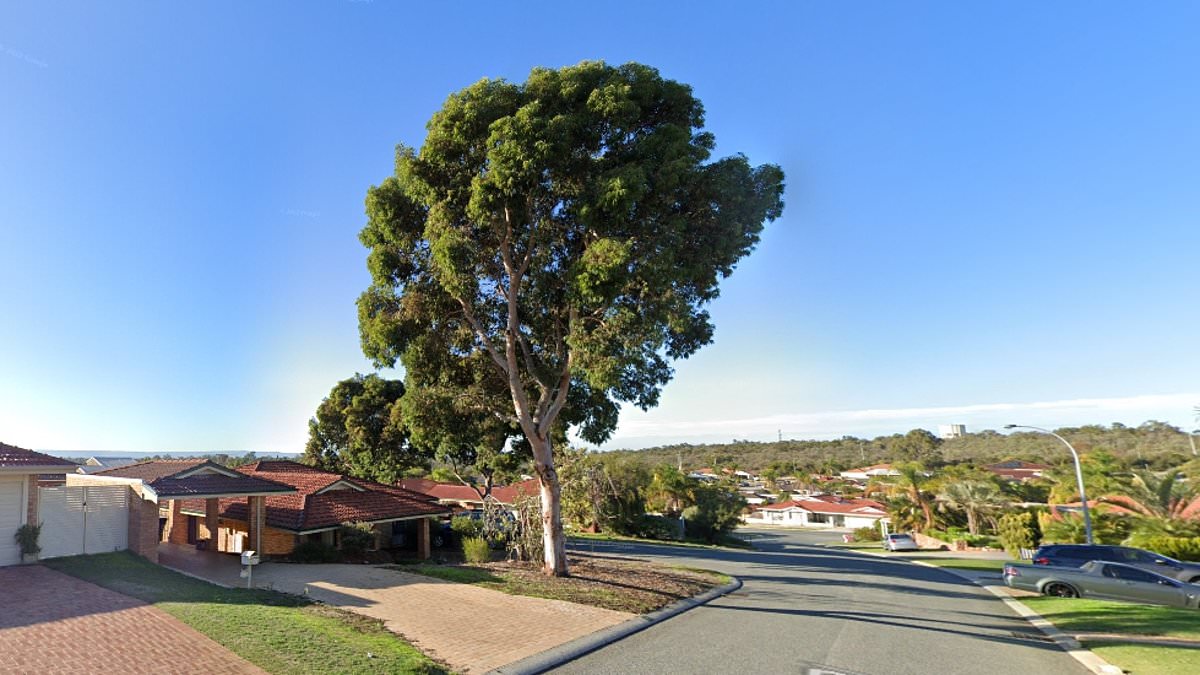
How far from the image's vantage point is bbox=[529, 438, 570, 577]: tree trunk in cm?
1838

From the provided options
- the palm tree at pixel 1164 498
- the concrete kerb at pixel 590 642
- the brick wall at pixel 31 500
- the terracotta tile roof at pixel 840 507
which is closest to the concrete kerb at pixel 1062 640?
the concrete kerb at pixel 590 642

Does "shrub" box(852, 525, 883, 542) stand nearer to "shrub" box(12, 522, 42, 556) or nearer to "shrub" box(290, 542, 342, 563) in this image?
"shrub" box(290, 542, 342, 563)

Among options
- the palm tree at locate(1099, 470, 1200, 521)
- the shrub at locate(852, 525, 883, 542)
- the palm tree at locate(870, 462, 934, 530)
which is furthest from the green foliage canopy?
the shrub at locate(852, 525, 883, 542)

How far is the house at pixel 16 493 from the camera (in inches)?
609

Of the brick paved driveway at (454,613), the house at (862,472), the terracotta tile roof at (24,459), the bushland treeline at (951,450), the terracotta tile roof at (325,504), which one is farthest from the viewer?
the house at (862,472)

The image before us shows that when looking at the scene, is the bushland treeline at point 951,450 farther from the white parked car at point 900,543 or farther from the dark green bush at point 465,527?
the dark green bush at point 465,527

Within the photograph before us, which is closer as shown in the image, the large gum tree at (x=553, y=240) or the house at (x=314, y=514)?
the large gum tree at (x=553, y=240)

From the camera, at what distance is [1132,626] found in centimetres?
1323

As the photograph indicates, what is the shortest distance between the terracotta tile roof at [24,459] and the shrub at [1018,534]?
4594 cm

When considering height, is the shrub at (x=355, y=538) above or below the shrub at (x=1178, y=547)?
above

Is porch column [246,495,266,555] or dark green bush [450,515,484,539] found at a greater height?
porch column [246,495,266,555]

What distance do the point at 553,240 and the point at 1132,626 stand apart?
16.8 m

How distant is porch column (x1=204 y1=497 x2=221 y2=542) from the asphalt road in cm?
1796

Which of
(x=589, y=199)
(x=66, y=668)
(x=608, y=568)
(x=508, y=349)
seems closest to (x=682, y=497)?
(x=608, y=568)
